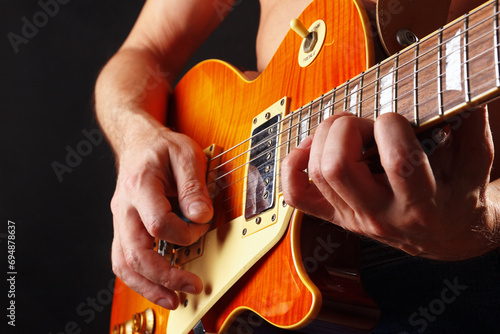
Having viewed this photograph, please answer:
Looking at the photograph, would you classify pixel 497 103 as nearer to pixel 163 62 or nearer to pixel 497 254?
pixel 497 254

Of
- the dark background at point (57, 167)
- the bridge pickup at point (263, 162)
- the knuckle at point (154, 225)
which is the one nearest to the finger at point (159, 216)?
the knuckle at point (154, 225)

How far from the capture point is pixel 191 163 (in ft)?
2.44

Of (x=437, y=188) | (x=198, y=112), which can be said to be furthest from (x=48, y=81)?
(x=437, y=188)

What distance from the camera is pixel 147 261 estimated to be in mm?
712

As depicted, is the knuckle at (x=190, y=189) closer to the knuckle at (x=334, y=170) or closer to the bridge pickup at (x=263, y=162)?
the bridge pickup at (x=263, y=162)

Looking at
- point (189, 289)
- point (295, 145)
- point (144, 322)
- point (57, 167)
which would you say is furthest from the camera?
point (57, 167)

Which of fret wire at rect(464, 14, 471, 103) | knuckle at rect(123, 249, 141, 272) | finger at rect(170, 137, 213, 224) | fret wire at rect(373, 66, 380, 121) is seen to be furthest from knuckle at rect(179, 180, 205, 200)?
fret wire at rect(464, 14, 471, 103)

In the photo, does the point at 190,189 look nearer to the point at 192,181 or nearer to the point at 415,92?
the point at 192,181

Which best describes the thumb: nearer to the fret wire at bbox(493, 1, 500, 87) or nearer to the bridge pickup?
the bridge pickup

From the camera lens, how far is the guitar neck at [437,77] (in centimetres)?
36

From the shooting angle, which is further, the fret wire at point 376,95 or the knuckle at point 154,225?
the knuckle at point 154,225

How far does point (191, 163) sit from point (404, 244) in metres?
0.37

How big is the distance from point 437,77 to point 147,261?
19.7 inches

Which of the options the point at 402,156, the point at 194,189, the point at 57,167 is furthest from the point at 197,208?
the point at 57,167
